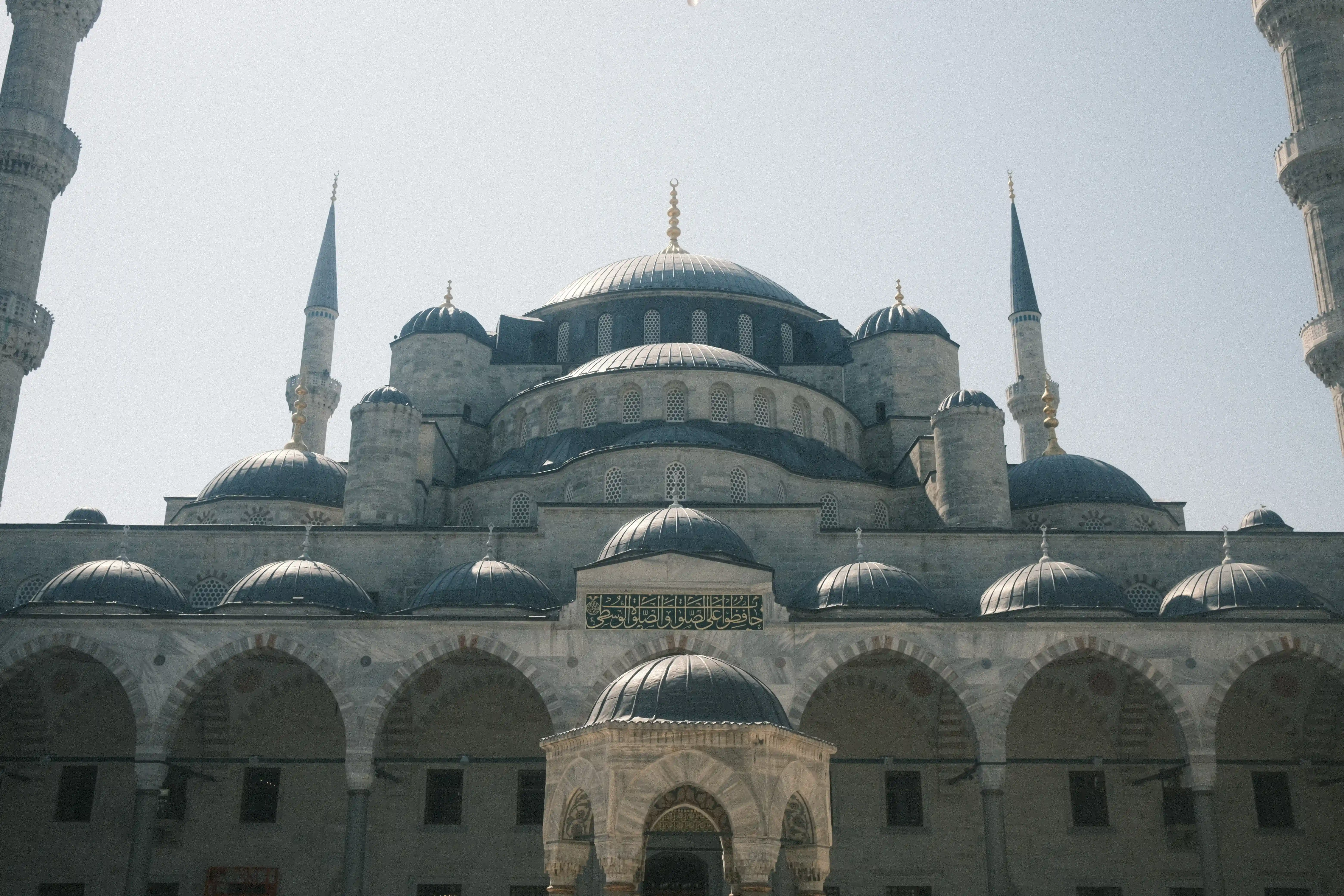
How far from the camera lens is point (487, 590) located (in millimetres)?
17328

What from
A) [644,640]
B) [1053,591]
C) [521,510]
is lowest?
[644,640]

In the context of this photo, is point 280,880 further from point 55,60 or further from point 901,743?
point 55,60

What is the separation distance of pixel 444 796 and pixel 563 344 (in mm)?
11478

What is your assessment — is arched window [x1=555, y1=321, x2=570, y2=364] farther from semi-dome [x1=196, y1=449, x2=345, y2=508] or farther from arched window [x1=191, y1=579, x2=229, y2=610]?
arched window [x1=191, y1=579, x2=229, y2=610]

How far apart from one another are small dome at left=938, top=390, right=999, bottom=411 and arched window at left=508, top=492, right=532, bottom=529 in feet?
22.9

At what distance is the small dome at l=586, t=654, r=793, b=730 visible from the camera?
7.82 m

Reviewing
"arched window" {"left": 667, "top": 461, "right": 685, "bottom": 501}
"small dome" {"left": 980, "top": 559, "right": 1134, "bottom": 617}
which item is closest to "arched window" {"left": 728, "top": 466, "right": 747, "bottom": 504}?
"arched window" {"left": 667, "top": 461, "right": 685, "bottom": 501}

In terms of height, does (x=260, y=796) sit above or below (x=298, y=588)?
below

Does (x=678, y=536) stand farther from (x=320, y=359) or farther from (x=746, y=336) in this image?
(x=320, y=359)

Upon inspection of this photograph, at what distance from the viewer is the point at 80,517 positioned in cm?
2236

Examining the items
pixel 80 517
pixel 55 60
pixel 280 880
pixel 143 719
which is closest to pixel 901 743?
pixel 280 880

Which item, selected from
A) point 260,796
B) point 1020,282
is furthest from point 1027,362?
point 260,796

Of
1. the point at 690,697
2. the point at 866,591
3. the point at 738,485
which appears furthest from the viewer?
the point at 738,485

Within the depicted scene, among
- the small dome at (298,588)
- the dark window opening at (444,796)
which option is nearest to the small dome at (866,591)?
the dark window opening at (444,796)
